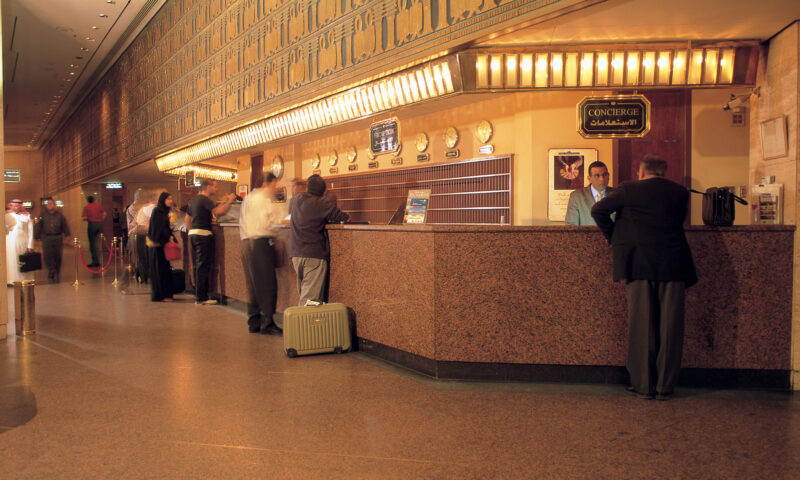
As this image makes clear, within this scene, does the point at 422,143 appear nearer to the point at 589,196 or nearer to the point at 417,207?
the point at 417,207

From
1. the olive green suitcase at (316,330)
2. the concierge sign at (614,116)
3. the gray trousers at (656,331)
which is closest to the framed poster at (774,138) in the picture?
the concierge sign at (614,116)

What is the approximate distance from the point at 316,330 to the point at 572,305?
7.69 ft

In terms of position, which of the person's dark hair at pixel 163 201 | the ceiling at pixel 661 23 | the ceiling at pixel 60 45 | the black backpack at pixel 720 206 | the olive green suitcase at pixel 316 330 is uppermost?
the ceiling at pixel 60 45

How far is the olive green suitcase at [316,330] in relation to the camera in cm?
591

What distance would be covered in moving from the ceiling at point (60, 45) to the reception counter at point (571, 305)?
1337cm

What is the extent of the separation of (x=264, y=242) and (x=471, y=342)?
3.22 m

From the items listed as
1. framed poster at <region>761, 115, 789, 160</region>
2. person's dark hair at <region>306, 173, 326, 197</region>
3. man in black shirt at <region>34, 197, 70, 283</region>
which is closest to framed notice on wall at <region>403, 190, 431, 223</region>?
person's dark hair at <region>306, 173, 326, 197</region>

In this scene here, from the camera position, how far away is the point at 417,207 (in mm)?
7781

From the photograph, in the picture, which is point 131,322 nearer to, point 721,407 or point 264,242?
point 264,242

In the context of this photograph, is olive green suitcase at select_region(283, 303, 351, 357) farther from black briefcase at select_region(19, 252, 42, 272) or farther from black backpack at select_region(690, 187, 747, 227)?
black briefcase at select_region(19, 252, 42, 272)

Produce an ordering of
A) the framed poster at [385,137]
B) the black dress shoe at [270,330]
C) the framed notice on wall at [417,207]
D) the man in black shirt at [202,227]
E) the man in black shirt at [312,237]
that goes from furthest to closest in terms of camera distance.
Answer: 1. the man in black shirt at [202,227]
2. the framed notice on wall at [417,207]
3. the framed poster at [385,137]
4. the black dress shoe at [270,330]
5. the man in black shirt at [312,237]

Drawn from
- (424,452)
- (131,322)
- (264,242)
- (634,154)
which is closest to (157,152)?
(131,322)

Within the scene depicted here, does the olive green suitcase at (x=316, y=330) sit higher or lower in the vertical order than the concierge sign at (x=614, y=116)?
lower

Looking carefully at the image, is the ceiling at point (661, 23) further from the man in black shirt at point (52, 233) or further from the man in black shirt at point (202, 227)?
the man in black shirt at point (52, 233)
